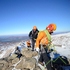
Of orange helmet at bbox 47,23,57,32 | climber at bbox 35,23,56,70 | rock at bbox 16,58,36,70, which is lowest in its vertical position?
rock at bbox 16,58,36,70

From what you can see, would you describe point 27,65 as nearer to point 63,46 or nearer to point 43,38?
point 43,38

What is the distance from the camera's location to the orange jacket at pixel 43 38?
20.0ft

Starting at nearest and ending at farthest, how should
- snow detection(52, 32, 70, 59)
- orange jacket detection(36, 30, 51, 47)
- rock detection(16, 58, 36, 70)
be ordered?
orange jacket detection(36, 30, 51, 47) < rock detection(16, 58, 36, 70) < snow detection(52, 32, 70, 59)

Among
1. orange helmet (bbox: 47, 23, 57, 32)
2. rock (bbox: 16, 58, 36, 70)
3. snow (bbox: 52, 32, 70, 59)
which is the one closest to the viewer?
orange helmet (bbox: 47, 23, 57, 32)

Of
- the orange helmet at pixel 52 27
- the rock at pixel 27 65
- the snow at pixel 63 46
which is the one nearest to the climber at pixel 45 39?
the orange helmet at pixel 52 27

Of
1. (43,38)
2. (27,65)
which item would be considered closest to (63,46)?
(27,65)

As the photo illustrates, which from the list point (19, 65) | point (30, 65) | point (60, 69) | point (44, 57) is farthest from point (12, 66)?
point (60, 69)

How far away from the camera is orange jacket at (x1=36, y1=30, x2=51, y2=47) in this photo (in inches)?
239

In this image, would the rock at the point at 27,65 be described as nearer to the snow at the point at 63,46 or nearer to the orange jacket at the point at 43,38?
the orange jacket at the point at 43,38

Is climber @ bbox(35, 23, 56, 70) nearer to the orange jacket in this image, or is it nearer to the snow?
the orange jacket

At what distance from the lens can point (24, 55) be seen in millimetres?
9297

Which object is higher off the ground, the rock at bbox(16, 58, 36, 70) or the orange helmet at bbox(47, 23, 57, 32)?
the orange helmet at bbox(47, 23, 57, 32)

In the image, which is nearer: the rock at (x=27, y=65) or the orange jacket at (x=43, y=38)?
the orange jacket at (x=43, y=38)

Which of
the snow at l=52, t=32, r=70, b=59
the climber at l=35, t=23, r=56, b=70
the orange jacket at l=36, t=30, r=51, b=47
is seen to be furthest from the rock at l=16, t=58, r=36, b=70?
the snow at l=52, t=32, r=70, b=59
